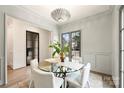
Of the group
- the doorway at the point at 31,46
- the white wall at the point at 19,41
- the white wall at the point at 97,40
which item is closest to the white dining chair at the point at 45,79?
the white wall at the point at 97,40

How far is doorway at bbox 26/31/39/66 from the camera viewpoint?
216 inches

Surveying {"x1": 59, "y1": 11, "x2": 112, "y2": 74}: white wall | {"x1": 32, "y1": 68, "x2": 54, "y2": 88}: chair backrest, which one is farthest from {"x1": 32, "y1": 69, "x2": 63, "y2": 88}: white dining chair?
{"x1": 59, "y1": 11, "x2": 112, "y2": 74}: white wall

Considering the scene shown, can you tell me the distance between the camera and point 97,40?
386cm

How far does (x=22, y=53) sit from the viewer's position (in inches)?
196

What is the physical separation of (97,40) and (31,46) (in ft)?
12.8

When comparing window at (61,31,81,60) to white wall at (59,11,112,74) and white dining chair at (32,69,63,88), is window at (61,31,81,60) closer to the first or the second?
white wall at (59,11,112,74)

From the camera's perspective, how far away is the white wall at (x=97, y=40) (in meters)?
3.54

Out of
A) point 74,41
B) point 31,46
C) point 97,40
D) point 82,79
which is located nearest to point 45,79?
point 82,79

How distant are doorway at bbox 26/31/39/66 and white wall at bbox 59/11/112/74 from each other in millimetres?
2891

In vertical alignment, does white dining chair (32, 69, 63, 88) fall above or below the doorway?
below

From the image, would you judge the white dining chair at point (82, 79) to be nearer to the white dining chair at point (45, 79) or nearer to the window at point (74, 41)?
the white dining chair at point (45, 79)

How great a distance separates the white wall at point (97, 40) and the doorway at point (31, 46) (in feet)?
9.48
